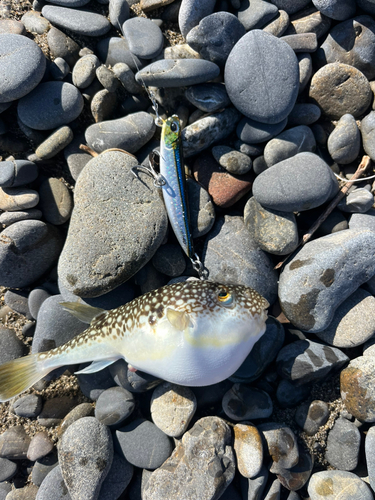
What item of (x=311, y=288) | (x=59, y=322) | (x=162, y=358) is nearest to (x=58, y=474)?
(x=59, y=322)

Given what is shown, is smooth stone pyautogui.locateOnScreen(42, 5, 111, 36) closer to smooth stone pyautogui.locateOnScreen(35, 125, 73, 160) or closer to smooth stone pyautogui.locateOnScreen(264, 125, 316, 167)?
smooth stone pyautogui.locateOnScreen(35, 125, 73, 160)

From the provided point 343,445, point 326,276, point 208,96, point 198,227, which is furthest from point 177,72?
point 343,445

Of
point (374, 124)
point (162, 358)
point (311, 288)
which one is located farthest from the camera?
point (374, 124)

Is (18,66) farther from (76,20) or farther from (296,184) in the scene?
(296,184)

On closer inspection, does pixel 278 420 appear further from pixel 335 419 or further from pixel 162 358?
pixel 162 358

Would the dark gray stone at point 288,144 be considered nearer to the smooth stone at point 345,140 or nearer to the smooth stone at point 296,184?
the smooth stone at point 296,184
